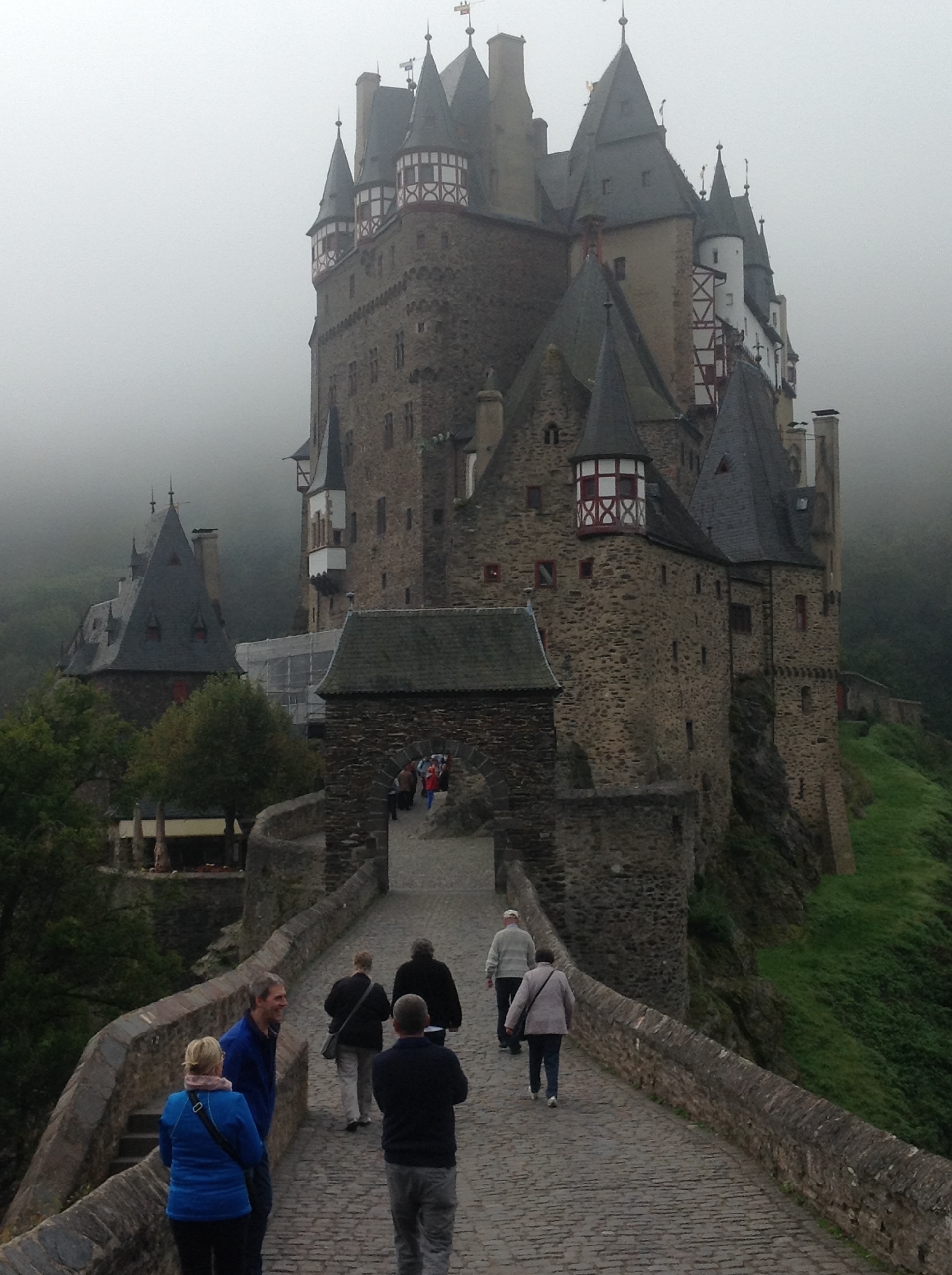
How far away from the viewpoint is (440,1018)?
12.9 meters

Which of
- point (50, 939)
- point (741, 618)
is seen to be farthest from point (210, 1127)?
point (741, 618)

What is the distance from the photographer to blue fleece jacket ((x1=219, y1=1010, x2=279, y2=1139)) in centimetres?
884

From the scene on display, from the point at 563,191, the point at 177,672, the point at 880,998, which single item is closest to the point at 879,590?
the point at 563,191

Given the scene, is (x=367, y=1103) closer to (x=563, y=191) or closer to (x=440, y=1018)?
(x=440, y=1018)

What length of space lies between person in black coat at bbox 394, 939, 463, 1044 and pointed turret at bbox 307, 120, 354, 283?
53.8 m

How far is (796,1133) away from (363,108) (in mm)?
60416

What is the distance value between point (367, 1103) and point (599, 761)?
91.5 ft

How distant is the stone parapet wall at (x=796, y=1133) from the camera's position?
866 cm

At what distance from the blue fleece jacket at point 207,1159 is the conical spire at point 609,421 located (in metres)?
34.4

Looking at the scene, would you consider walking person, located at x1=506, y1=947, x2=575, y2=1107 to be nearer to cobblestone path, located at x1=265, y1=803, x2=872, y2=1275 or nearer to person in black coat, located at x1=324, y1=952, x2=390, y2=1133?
cobblestone path, located at x1=265, y1=803, x2=872, y2=1275

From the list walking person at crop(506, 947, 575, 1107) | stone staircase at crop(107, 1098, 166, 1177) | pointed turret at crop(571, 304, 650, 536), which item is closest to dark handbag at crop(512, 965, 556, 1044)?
walking person at crop(506, 947, 575, 1107)

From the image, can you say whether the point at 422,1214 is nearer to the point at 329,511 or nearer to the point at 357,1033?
the point at 357,1033

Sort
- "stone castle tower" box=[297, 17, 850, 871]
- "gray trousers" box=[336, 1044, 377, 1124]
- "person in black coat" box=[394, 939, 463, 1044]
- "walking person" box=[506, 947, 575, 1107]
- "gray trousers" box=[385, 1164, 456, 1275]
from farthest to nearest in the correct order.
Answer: "stone castle tower" box=[297, 17, 850, 871]
"walking person" box=[506, 947, 575, 1107]
"person in black coat" box=[394, 939, 463, 1044]
"gray trousers" box=[336, 1044, 377, 1124]
"gray trousers" box=[385, 1164, 456, 1275]

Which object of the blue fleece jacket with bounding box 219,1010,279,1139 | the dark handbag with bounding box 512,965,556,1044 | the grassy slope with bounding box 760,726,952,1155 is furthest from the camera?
the grassy slope with bounding box 760,726,952,1155
